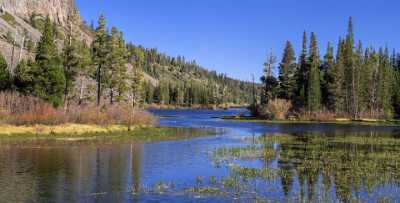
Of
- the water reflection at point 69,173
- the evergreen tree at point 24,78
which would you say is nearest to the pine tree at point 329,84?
the evergreen tree at point 24,78

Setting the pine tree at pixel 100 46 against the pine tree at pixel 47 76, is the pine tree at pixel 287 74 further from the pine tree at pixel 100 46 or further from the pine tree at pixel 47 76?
the pine tree at pixel 47 76

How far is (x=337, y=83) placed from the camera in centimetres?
11275

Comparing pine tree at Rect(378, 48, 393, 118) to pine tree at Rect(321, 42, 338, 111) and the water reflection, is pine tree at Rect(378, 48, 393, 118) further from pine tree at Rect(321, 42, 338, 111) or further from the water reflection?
the water reflection

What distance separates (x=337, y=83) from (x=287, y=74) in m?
12.6

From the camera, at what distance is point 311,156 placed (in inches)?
1421

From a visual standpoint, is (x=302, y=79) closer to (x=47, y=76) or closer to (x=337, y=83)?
(x=337, y=83)

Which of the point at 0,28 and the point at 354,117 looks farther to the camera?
the point at 0,28

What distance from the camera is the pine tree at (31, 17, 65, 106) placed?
55.5 metres

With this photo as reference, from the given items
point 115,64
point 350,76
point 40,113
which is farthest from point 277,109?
point 40,113

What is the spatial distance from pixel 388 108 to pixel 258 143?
7689 cm

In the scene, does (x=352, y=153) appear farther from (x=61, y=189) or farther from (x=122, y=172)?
(x=61, y=189)

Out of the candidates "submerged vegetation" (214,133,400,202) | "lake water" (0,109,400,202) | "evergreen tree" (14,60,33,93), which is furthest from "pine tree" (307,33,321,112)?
"evergreen tree" (14,60,33,93)

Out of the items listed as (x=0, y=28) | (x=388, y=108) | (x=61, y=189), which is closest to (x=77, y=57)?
(x=61, y=189)

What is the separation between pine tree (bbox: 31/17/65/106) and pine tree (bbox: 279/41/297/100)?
231 feet
